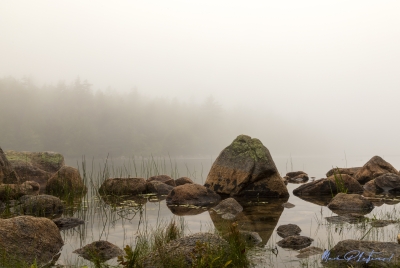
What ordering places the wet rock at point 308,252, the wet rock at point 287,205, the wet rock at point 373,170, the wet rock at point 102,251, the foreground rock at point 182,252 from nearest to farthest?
the foreground rock at point 182,252
the wet rock at point 308,252
the wet rock at point 102,251
the wet rock at point 287,205
the wet rock at point 373,170

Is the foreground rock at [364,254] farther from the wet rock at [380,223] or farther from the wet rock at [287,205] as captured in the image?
the wet rock at [287,205]

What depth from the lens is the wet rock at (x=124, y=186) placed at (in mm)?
11461

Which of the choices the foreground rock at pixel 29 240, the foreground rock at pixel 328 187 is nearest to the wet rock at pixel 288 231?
the foreground rock at pixel 29 240

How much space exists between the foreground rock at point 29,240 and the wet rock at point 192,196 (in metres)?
4.66

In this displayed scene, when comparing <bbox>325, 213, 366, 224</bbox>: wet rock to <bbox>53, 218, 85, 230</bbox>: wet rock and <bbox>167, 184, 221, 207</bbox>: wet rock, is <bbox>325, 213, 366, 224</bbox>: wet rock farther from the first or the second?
<bbox>53, 218, 85, 230</bbox>: wet rock

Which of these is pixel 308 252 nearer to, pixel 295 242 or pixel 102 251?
pixel 295 242

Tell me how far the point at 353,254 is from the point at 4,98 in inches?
4262

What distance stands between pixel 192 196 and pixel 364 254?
6.03 m

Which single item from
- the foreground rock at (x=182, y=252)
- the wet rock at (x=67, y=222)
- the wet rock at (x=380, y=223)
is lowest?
the wet rock at (x=380, y=223)

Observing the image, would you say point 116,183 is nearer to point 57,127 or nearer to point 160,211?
point 160,211

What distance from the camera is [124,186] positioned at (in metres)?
11.5

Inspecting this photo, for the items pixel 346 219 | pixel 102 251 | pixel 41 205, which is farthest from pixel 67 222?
pixel 346 219

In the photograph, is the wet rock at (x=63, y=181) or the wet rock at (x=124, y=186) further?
the wet rock at (x=63, y=181)

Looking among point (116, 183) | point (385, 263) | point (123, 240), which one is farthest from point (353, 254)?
point (116, 183)
